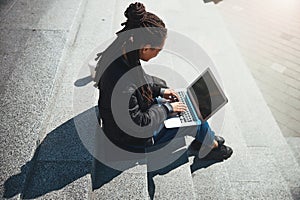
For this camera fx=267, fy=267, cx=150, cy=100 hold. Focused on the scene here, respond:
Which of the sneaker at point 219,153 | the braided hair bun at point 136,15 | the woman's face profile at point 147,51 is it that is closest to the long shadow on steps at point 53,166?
the woman's face profile at point 147,51

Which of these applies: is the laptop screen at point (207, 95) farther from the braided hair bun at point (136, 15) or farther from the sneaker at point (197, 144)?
the braided hair bun at point (136, 15)

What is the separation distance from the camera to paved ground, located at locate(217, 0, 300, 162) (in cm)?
391

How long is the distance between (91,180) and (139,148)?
1.62 feet

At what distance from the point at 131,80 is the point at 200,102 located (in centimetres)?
100

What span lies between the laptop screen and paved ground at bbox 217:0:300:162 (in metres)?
1.49

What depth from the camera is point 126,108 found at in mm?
1968

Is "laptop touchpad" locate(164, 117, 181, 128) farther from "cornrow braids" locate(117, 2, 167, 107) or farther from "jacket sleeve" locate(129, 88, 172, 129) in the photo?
"cornrow braids" locate(117, 2, 167, 107)

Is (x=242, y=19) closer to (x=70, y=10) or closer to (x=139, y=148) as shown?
(x=70, y=10)

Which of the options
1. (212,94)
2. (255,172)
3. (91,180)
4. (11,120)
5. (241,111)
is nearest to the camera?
(91,180)

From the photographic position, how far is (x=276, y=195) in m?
2.72

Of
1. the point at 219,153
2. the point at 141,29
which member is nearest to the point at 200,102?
the point at 219,153

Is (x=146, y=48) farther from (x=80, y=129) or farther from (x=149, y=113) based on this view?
(x=80, y=129)

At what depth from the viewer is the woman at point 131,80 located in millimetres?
1942

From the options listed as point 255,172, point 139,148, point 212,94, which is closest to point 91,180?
point 139,148
